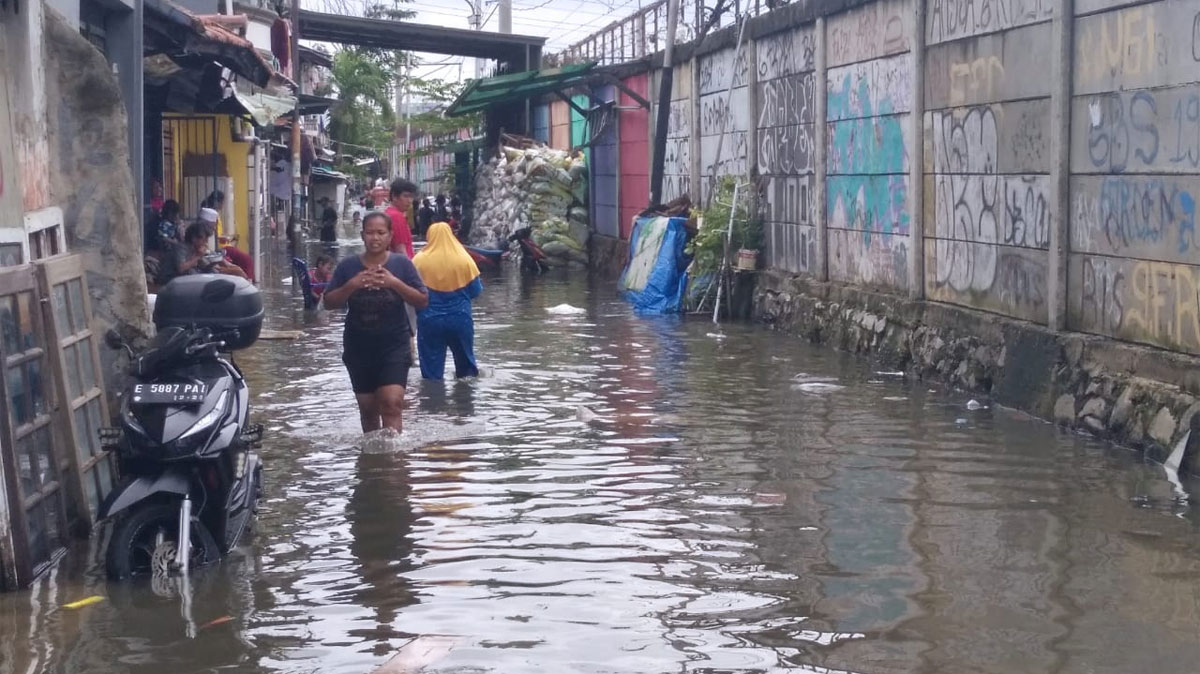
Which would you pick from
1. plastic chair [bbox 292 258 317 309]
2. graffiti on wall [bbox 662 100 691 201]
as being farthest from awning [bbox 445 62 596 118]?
plastic chair [bbox 292 258 317 309]

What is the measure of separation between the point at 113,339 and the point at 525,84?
807 inches

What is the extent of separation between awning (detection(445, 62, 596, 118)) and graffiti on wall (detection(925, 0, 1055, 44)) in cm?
1340

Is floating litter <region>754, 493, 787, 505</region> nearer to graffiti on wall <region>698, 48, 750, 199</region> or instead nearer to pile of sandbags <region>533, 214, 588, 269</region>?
graffiti on wall <region>698, 48, 750, 199</region>

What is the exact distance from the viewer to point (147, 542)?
6.39 meters

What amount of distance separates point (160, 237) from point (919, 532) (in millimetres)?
9527

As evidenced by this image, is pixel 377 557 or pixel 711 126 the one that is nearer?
pixel 377 557

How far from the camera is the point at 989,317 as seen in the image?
1200 cm

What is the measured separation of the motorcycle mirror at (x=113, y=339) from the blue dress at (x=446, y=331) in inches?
167

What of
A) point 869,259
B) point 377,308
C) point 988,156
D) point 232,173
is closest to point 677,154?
point 232,173

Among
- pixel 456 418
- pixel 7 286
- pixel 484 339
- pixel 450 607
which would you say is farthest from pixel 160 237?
pixel 450 607

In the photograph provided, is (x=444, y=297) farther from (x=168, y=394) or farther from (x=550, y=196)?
(x=550, y=196)

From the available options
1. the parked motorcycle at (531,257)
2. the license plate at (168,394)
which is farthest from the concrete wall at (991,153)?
the parked motorcycle at (531,257)

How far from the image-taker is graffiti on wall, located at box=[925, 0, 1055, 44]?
36.9 ft

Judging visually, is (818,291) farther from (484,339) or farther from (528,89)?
(528,89)
